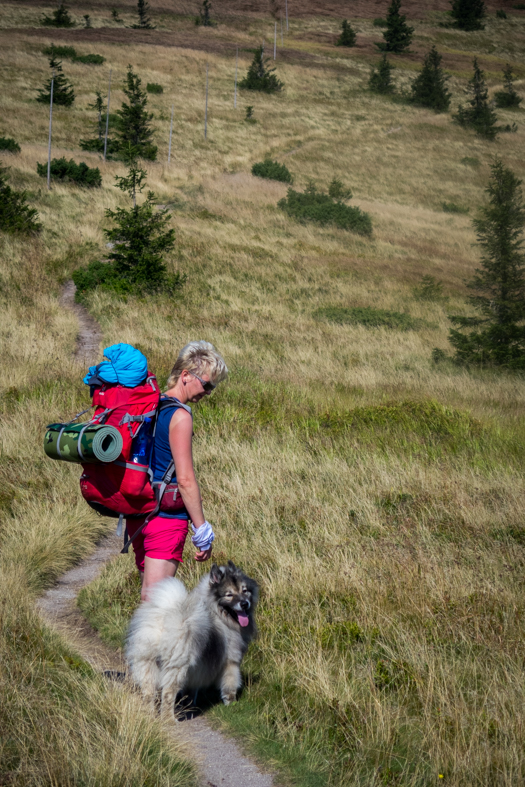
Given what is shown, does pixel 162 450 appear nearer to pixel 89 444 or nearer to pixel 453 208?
pixel 89 444

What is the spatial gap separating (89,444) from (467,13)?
121 metres

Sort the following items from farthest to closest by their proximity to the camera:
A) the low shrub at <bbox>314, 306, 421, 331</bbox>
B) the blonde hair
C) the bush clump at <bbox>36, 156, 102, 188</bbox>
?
the bush clump at <bbox>36, 156, 102, 188</bbox> < the low shrub at <bbox>314, 306, 421, 331</bbox> < the blonde hair

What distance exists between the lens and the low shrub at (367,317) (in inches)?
661

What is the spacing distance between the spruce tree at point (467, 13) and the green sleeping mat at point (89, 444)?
120 m

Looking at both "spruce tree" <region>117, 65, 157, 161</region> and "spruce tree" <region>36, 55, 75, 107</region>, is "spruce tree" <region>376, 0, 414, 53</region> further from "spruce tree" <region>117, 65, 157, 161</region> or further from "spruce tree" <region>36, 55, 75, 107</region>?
"spruce tree" <region>117, 65, 157, 161</region>

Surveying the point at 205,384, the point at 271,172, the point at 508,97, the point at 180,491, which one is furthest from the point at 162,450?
the point at 508,97

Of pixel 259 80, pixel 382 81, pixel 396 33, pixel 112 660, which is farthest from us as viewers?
pixel 396 33

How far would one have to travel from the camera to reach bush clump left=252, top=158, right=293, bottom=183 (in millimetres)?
37031

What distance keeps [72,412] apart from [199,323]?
643 centimetres

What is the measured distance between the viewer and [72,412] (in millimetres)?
7914

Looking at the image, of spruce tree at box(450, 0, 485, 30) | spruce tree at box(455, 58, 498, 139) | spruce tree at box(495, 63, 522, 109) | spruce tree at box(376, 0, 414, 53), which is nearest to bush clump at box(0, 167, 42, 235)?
spruce tree at box(455, 58, 498, 139)

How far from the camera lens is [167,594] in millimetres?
2854

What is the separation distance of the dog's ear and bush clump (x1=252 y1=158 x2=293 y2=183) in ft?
120

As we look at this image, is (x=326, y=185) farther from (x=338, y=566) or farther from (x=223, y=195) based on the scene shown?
(x=338, y=566)
